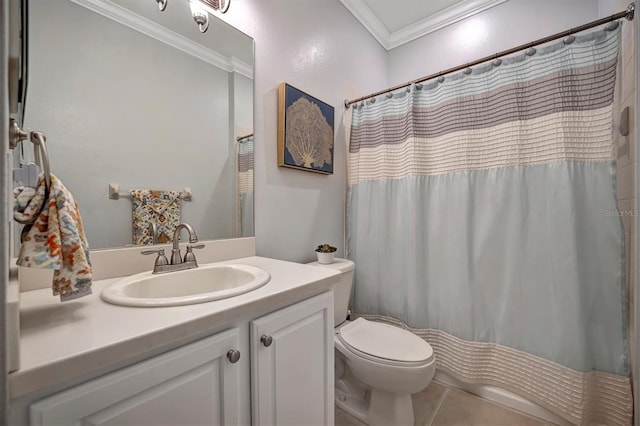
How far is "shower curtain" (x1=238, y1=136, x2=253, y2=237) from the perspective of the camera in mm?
1319

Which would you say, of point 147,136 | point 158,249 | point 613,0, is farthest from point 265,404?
point 613,0

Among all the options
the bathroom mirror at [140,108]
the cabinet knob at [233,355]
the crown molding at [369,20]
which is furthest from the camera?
the crown molding at [369,20]

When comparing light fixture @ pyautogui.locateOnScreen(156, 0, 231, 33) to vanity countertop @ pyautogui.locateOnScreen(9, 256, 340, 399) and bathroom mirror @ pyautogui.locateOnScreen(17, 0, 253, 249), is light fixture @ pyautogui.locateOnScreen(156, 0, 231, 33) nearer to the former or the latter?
bathroom mirror @ pyautogui.locateOnScreen(17, 0, 253, 249)

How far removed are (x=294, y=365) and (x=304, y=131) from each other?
125 centimetres

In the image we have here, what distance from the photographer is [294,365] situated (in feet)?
2.71

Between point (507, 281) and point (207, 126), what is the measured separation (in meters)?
1.69

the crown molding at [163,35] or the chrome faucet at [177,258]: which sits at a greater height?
the crown molding at [163,35]

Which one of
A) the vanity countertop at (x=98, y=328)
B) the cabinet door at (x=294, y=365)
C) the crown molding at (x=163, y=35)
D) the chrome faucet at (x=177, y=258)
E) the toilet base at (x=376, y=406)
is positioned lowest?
the toilet base at (x=376, y=406)

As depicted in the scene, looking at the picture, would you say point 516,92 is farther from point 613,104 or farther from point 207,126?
point 207,126

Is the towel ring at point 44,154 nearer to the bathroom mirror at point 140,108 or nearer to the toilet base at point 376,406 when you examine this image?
the bathroom mirror at point 140,108

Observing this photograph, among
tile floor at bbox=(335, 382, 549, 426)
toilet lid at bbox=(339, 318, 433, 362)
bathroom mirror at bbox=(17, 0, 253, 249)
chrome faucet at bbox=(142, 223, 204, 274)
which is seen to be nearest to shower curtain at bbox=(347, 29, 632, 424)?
tile floor at bbox=(335, 382, 549, 426)

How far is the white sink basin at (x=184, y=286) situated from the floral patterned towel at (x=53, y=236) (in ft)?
0.43

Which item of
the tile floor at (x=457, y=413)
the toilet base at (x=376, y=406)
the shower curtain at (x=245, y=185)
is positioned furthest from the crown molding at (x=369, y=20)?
the tile floor at (x=457, y=413)

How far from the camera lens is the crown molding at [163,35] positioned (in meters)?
0.93
